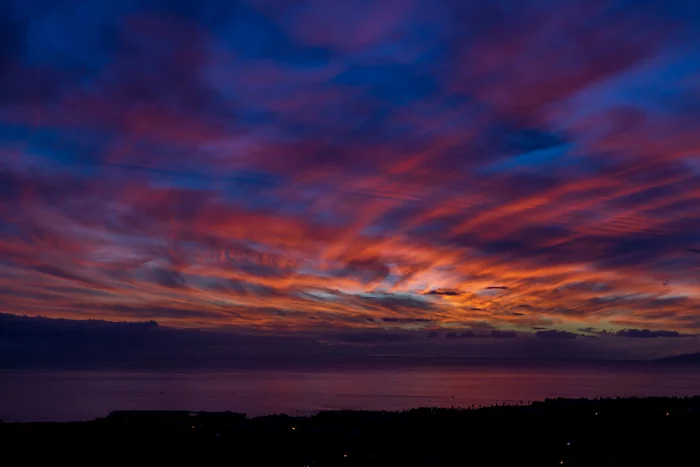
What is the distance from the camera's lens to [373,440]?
172ft

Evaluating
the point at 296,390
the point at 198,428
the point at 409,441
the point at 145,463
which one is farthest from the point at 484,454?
the point at 296,390

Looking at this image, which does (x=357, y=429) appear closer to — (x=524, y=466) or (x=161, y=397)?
(x=524, y=466)

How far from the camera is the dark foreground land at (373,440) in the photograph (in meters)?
41.2

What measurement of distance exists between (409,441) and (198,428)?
21880 millimetres

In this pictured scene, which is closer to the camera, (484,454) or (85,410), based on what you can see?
(484,454)

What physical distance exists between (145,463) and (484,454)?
79.6 feet

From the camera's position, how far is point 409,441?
5256cm

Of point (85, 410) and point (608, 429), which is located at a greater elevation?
point (608, 429)

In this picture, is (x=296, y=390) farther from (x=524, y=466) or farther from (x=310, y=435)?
(x=524, y=466)

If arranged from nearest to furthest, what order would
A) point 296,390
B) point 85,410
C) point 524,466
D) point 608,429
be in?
1. point 524,466
2. point 608,429
3. point 85,410
4. point 296,390

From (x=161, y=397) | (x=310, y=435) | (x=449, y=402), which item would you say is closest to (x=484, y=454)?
(x=310, y=435)

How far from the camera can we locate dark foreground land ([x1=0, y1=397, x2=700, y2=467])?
135 ft

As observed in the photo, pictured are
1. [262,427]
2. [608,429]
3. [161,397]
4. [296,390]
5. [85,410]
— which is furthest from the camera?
[296,390]

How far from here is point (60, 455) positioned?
4262cm
